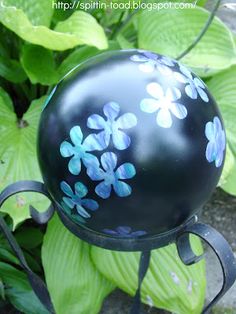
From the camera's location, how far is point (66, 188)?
94cm

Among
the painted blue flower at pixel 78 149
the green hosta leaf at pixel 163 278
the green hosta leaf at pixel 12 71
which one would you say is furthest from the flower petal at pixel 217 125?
the green hosta leaf at pixel 12 71

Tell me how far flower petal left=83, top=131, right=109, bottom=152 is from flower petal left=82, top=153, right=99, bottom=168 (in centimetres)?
1

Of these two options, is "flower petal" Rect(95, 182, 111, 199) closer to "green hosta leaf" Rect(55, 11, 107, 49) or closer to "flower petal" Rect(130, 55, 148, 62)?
"flower petal" Rect(130, 55, 148, 62)

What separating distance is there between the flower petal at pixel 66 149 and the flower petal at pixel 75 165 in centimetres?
1

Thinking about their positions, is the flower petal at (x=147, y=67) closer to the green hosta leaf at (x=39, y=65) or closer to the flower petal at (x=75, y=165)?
the flower petal at (x=75, y=165)

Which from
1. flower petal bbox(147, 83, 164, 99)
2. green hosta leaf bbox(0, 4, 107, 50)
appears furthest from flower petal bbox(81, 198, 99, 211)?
green hosta leaf bbox(0, 4, 107, 50)

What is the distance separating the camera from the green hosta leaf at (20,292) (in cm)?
170

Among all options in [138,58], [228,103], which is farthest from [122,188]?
[228,103]

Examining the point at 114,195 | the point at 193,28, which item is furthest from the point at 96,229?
the point at 193,28

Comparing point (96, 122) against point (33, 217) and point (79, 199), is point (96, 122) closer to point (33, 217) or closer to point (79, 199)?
point (79, 199)

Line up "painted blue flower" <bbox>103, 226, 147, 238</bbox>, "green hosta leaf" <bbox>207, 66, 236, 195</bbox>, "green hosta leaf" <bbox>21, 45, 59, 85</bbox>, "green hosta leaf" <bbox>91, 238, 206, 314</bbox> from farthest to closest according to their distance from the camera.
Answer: "green hosta leaf" <bbox>207, 66, 236, 195</bbox>
"green hosta leaf" <bbox>21, 45, 59, 85</bbox>
"green hosta leaf" <bbox>91, 238, 206, 314</bbox>
"painted blue flower" <bbox>103, 226, 147, 238</bbox>

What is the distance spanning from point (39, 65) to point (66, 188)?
3.09 feet

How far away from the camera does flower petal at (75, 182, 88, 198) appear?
92 cm

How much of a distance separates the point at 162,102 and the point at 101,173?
0.15 metres
